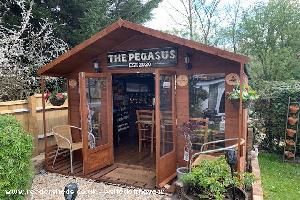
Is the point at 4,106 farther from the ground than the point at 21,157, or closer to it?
farther from the ground

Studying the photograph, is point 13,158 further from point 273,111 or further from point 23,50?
point 273,111

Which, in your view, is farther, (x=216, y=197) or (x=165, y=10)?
(x=165, y=10)

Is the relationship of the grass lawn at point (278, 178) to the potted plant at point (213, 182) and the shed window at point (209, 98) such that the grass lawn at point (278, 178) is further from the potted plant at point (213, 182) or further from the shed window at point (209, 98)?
the shed window at point (209, 98)

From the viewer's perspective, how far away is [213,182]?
13.7 feet

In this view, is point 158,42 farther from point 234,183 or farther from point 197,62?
point 234,183

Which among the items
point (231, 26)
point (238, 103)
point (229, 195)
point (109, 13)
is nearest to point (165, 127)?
point (238, 103)

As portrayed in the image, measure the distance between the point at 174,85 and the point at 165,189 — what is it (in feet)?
6.88

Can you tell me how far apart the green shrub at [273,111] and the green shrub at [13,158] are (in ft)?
22.1

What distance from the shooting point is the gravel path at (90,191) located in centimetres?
520

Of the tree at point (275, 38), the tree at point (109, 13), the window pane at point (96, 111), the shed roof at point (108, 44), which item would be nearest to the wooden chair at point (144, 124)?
the window pane at point (96, 111)

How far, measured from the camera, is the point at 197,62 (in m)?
5.92

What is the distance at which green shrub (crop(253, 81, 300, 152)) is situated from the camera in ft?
26.7

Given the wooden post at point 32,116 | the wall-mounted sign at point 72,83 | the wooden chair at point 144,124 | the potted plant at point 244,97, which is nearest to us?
the potted plant at point 244,97

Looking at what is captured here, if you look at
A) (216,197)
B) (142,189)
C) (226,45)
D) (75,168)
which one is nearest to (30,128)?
(75,168)
